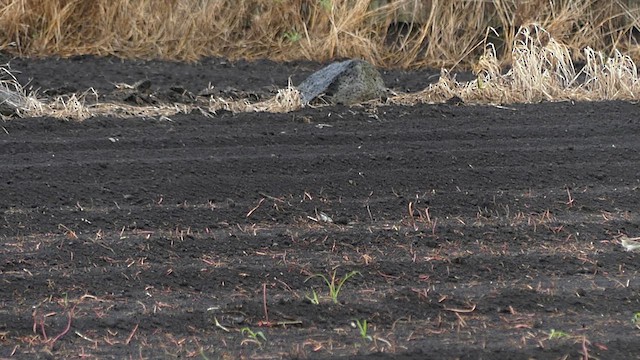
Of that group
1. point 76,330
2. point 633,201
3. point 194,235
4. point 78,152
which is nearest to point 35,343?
point 76,330

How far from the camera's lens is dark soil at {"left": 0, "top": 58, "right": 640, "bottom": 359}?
3.14 meters

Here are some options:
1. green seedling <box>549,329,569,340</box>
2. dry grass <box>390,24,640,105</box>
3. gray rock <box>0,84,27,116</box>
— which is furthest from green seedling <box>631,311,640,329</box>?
Result: gray rock <box>0,84,27,116</box>

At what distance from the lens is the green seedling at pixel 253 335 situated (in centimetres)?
310

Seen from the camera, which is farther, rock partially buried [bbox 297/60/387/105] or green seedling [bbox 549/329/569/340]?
rock partially buried [bbox 297/60/387/105]

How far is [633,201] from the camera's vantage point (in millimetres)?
4336

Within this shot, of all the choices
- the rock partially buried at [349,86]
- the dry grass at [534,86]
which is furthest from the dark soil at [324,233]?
the dry grass at [534,86]

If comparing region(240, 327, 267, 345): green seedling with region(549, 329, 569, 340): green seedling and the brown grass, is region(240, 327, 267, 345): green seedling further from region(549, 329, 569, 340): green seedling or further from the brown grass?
the brown grass

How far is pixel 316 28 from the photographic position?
8.69 m

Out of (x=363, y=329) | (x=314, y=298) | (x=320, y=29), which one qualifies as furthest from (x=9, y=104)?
(x=320, y=29)

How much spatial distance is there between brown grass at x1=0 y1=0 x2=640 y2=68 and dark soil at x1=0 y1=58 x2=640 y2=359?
8.90ft

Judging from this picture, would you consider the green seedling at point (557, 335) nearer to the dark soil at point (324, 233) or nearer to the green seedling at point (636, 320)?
the dark soil at point (324, 233)

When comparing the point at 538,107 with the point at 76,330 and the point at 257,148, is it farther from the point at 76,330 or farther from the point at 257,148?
the point at 76,330

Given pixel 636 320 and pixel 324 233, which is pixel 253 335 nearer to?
pixel 324 233

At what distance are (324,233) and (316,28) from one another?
4.93 metres
